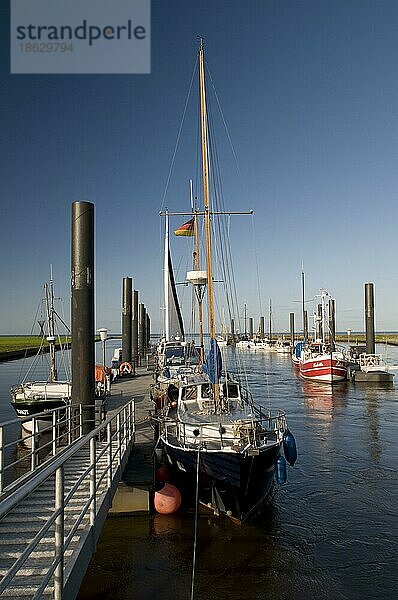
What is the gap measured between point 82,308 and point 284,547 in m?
7.49

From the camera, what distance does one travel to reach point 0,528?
7242 millimetres

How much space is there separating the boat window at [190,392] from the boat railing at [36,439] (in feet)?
9.41

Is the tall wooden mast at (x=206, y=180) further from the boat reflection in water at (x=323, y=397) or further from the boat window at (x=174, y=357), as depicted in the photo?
the boat reflection in water at (x=323, y=397)

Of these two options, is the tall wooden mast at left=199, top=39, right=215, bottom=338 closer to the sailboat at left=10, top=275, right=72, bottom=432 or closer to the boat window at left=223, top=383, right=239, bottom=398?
the boat window at left=223, top=383, right=239, bottom=398

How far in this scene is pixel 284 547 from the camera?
12.9 meters

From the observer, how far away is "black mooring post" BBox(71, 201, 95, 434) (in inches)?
521

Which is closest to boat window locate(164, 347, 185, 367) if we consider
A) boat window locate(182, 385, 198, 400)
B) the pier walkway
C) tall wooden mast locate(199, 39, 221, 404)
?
boat window locate(182, 385, 198, 400)

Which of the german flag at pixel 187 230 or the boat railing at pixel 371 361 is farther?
the boat railing at pixel 371 361

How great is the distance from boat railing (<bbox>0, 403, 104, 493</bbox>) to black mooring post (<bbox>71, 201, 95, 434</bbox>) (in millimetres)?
360

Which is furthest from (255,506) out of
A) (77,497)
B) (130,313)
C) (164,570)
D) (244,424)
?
(130,313)

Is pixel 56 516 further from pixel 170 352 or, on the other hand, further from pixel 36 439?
pixel 170 352

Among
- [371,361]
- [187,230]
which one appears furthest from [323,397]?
[187,230]

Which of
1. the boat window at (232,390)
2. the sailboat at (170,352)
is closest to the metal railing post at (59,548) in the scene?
the boat window at (232,390)

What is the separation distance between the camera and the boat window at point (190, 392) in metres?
17.8
